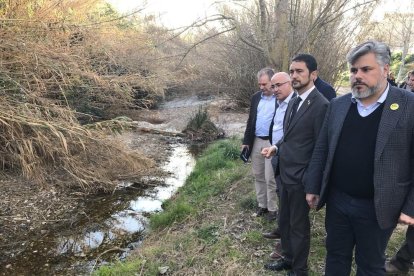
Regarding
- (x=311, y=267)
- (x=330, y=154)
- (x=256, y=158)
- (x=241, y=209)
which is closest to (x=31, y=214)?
(x=241, y=209)

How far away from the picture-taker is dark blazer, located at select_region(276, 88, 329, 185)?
9.65 feet

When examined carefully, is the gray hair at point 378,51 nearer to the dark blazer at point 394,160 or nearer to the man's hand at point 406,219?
the dark blazer at point 394,160

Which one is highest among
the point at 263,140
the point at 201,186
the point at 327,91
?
the point at 327,91

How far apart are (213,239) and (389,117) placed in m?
2.78

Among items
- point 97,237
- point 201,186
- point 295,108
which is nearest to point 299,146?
point 295,108

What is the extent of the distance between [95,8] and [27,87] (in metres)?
3.40

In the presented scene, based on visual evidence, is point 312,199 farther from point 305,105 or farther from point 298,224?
point 305,105

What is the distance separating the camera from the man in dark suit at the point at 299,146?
9.72 ft

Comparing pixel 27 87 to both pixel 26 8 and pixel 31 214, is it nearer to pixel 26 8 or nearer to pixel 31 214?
pixel 26 8

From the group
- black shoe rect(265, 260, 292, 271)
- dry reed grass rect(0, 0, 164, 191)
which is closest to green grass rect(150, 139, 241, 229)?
dry reed grass rect(0, 0, 164, 191)

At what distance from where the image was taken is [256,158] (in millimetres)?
4605

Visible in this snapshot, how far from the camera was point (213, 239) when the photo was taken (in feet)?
14.3

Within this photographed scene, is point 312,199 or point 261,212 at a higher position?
point 312,199

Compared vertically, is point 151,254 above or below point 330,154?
below
